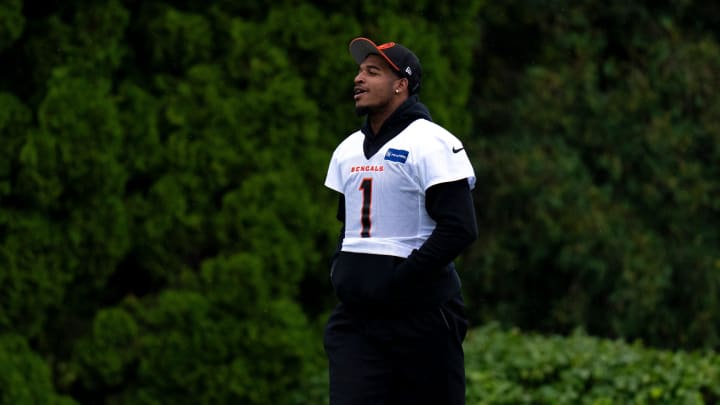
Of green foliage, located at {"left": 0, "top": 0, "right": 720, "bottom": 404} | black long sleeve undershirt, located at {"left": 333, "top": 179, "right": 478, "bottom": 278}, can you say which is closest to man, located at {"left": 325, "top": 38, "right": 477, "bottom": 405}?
black long sleeve undershirt, located at {"left": 333, "top": 179, "right": 478, "bottom": 278}

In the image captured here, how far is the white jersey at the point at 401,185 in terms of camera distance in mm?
3945

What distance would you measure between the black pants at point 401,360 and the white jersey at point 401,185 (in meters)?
0.25

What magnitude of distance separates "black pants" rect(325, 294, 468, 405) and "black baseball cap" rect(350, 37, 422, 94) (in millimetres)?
820

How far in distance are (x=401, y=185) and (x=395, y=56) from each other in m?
0.47

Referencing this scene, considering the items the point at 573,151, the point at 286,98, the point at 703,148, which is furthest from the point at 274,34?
the point at 703,148

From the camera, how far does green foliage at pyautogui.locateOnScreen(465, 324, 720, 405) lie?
21.8 feet

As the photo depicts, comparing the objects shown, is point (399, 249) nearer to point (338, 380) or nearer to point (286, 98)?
point (338, 380)

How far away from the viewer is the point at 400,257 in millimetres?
3994

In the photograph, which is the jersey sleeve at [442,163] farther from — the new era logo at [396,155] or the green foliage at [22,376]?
the green foliage at [22,376]

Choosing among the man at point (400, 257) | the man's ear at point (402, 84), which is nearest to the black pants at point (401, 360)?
the man at point (400, 257)

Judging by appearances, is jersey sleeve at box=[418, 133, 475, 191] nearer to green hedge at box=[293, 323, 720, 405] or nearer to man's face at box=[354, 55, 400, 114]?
man's face at box=[354, 55, 400, 114]

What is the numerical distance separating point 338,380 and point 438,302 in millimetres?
438

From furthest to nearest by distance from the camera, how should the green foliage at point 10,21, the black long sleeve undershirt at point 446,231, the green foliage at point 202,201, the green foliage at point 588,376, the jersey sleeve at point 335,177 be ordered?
the green foliage at point 588,376 → the green foliage at point 202,201 → the green foliage at point 10,21 → the jersey sleeve at point 335,177 → the black long sleeve undershirt at point 446,231

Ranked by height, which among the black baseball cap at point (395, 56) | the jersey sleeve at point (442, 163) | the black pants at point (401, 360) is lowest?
the black pants at point (401, 360)
